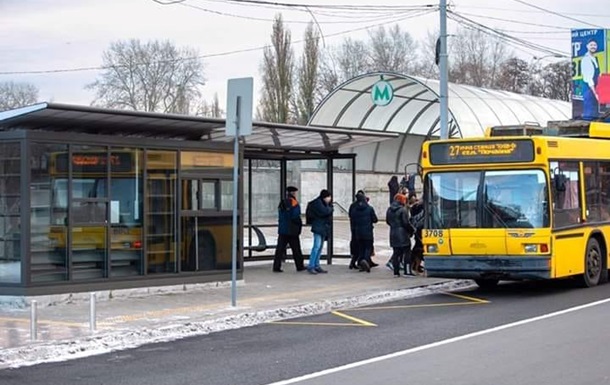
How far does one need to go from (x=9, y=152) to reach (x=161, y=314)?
3560 mm

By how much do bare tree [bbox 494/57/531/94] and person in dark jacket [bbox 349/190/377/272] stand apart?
192 ft

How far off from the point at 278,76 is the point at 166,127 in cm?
4697

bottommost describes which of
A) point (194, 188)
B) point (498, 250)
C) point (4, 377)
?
point (4, 377)

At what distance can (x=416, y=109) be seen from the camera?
1516 inches

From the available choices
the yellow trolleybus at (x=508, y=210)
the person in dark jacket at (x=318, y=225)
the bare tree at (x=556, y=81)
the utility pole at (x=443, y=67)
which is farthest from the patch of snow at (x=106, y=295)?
the bare tree at (x=556, y=81)

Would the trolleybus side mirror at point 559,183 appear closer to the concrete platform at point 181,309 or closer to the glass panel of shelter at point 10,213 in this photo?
the concrete platform at point 181,309

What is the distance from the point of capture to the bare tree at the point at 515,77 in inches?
3012

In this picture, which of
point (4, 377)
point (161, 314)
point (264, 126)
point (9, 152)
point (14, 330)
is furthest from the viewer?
point (264, 126)

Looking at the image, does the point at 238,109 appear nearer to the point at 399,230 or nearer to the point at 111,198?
the point at 111,198

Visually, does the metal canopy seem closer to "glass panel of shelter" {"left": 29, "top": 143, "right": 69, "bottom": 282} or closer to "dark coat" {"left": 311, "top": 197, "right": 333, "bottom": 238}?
"glass panel of shelter" {"left": 29, "top": 143, "right": 69, "bottom": 282}

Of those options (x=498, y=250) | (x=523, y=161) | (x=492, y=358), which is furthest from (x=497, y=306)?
(x=492, y=358)

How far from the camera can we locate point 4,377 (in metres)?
9.66

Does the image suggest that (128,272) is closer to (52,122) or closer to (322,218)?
(52,122)

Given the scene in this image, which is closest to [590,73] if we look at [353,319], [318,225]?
[318,225]
